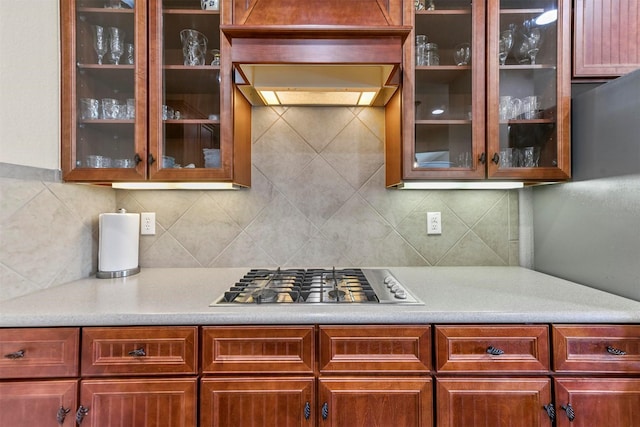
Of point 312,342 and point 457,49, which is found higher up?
point 457,49

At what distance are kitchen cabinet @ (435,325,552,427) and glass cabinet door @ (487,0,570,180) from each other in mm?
698

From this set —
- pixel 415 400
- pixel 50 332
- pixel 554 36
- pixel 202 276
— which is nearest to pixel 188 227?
pixel 202 276

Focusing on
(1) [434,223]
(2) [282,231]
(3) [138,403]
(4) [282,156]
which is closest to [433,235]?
(1) [434,223]

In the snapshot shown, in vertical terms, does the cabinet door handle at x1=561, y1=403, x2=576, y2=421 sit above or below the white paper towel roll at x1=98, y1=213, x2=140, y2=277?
below

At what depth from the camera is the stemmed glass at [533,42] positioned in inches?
56.6

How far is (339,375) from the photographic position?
104 cm

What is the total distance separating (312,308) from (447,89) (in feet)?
3.64

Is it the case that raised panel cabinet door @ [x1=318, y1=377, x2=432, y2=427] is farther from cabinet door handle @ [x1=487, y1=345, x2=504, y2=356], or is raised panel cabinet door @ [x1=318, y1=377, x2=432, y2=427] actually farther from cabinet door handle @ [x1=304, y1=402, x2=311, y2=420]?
cabinet door handle @ [x1=487, y1=345, x2=504, y2=356]

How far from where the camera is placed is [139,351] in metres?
1.02

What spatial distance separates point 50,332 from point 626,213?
1999 mm

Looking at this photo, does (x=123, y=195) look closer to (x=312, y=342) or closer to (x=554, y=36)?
(x=312, y=342)

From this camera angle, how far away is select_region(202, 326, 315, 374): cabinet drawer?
1029 millimetres

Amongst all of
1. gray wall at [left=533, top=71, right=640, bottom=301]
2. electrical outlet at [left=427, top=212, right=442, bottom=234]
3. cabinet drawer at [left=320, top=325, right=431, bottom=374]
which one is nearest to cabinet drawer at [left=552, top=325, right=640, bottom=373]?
gray wall at [left=533, top=71, right=640, bottom=301]

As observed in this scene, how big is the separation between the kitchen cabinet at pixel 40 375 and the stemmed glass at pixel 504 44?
6.39 ft
